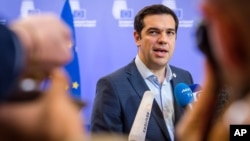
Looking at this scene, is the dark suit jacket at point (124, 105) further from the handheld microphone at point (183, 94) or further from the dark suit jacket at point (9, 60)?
the dark suit jacket at point (9, 60)

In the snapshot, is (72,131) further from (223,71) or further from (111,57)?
(111,57)

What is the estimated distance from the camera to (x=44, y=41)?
20 centimetres

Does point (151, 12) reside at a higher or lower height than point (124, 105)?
higher

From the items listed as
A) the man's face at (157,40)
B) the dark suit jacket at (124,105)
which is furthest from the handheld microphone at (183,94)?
the man's face at (157,40)

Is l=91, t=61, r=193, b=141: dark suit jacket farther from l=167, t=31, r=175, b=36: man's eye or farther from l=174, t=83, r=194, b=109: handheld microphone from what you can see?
l=167, t=31, r=175, b=36: man's eye

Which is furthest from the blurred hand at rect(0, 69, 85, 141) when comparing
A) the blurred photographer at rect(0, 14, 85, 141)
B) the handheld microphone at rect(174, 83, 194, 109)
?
the handheld microphone at rect(174, 83, 194, 109)

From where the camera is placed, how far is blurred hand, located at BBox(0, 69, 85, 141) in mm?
184

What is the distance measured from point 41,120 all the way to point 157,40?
1505 mm

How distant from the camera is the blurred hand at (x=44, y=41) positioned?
19cm

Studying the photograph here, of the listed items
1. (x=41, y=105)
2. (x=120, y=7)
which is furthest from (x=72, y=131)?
(x=120, y=7)

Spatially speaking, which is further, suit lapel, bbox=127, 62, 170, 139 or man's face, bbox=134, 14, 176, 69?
man's face, bbox=134, 14, 176, 69

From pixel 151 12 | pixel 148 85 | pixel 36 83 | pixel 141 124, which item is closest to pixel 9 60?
pixel 36 83

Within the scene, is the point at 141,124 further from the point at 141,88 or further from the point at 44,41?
the point at 44,41

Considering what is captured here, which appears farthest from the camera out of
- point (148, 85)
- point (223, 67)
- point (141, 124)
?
point (148, 85)
